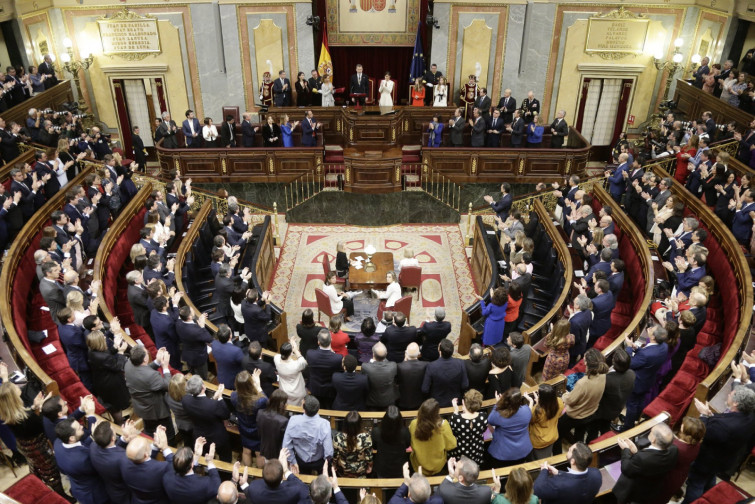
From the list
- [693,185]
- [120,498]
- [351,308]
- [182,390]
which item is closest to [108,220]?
[351,308]

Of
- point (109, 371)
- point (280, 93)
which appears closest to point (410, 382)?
point (109, 371)

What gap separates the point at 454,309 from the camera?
969cm

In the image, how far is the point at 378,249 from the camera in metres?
11.5

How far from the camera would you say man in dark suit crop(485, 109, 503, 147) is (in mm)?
13164

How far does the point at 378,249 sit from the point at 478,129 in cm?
380

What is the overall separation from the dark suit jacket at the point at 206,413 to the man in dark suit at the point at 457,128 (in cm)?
952

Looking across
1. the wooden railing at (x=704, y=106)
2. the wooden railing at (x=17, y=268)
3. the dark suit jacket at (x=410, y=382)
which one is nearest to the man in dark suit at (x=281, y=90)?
the wooden railing at (x=17, y=268)

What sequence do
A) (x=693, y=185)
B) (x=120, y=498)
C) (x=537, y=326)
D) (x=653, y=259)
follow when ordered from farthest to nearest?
(x=693, y=185) → (x=653, y=259) → (x=537, y=326) → (x=120, y=498)

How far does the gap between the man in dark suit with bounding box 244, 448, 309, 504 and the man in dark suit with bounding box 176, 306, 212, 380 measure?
8.82 feet

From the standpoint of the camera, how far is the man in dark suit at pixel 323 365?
18.1 feet

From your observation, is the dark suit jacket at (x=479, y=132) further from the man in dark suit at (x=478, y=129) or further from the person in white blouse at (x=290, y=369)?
the person in white blouse at (x=290, y=369)

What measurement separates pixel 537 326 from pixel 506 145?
7.24 metres

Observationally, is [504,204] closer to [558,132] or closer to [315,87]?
[558,132]

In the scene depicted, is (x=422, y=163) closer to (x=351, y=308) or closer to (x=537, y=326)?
(x=351, y=308)
